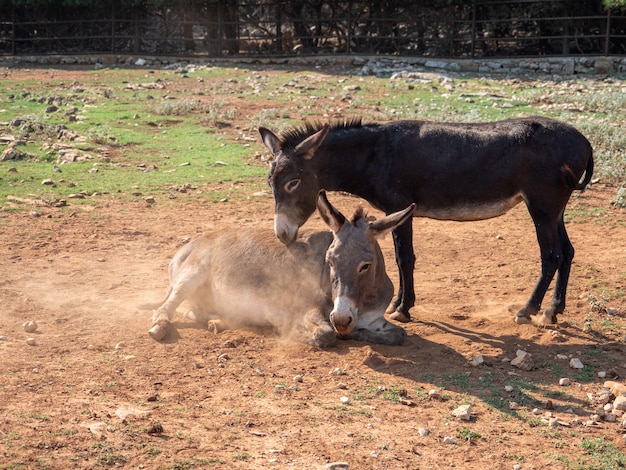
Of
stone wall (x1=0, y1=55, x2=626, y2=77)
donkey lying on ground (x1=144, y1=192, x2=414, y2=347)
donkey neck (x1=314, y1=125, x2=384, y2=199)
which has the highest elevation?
stone wall (x1=0, y1=55, x2=626, y2=77)

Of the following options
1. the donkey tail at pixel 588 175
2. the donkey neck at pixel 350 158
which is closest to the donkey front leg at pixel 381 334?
the donkey neck at pixel 350 158

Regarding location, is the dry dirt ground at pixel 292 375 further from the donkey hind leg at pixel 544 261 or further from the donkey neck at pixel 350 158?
the donkey neck at pixel 350 158

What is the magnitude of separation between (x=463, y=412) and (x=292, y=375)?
1.61 meters

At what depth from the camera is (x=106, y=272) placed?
10.4m

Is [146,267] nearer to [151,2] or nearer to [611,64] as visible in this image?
[611,64]

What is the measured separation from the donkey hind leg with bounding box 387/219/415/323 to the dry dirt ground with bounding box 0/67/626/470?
0.19m

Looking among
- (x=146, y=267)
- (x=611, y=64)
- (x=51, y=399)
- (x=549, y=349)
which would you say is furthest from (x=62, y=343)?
(x=611, y=64)

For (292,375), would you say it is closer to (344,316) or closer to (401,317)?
(344,316)

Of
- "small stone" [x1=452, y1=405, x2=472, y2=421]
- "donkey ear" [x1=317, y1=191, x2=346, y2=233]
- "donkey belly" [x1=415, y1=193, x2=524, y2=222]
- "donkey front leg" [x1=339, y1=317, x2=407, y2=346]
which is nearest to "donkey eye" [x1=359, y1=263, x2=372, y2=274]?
"donkey ear" [x1=317, y1=191, x2=346, y2=233]

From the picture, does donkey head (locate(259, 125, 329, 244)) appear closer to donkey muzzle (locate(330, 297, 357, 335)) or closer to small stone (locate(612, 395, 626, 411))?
donkey muzzle (locate(330, 297, 357, 335))

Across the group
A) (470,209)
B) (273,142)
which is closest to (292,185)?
(273,142)

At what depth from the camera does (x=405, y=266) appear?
8.95m

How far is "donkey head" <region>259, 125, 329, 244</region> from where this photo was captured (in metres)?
8.55

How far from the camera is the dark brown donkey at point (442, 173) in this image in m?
8.64
